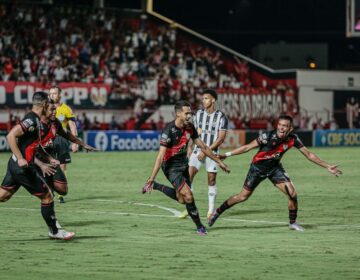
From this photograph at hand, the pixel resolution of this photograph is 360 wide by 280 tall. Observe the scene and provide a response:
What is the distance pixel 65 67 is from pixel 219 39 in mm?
31683

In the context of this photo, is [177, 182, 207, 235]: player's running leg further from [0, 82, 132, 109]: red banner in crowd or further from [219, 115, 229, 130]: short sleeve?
[0, 82, 132, 109]: red banner in crowd

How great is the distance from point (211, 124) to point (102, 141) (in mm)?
24901

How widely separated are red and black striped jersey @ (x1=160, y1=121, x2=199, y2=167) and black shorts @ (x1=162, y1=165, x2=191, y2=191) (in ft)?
0.35

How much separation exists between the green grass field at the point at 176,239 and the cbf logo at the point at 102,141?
17.3 m

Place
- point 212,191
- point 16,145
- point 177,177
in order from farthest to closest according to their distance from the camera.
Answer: point 212,191, point 177,177, point 16,145

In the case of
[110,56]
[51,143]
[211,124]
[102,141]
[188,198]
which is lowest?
[102,141]

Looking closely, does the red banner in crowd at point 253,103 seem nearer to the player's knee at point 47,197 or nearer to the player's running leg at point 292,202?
the player's running leg at point 292,202

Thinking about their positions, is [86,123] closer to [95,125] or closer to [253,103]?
[95,125]

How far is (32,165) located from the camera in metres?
13.2

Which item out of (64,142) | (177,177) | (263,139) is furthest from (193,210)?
(64,142)

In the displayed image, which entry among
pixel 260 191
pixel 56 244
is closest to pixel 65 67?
pixel 260 191

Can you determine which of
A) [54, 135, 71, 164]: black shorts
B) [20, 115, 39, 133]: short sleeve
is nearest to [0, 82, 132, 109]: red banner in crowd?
[54, 135, 71, 164]: black shorts

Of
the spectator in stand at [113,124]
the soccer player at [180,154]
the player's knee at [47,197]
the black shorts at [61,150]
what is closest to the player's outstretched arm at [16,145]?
the player's knee at [47,197]

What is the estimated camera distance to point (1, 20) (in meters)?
44.2
